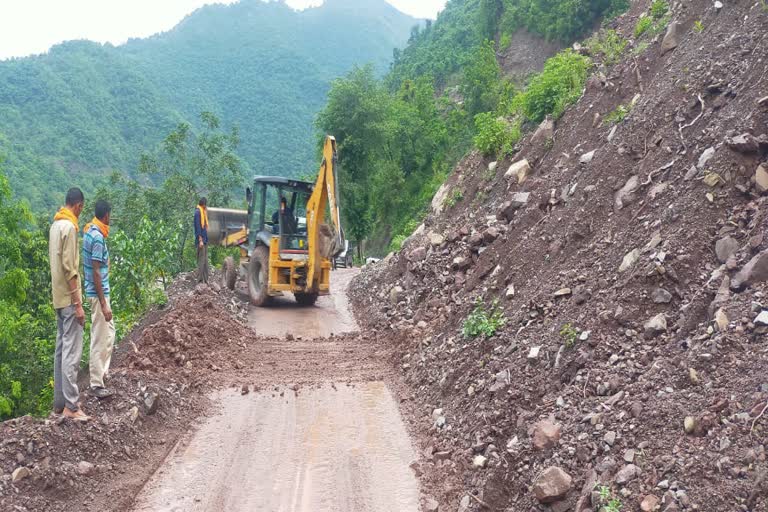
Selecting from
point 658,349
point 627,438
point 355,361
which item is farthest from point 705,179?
point 355,361

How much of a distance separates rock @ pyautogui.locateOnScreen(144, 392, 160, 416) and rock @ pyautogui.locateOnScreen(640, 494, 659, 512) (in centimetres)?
481

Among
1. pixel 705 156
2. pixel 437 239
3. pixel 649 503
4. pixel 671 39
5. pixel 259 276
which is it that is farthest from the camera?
pixel 259 276

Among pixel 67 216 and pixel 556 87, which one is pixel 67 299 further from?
pixel 556 87

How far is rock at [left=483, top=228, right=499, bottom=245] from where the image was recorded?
1060 cm

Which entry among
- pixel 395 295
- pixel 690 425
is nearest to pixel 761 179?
pixel 690 425

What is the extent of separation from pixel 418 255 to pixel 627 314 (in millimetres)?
7735

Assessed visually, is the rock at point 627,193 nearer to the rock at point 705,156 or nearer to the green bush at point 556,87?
the rock at point 705,156

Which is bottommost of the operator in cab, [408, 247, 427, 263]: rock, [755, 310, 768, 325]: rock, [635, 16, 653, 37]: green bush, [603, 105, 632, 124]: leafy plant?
[408, 247, 427, 263]: rock

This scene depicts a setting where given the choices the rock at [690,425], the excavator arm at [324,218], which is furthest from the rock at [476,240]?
the rock at [690,425]

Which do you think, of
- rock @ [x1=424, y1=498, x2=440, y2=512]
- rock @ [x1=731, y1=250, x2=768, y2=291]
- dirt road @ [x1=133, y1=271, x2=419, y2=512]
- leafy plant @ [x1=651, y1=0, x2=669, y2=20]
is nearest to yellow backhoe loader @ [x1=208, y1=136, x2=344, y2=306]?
dirt road @ [x1=133, y1=271, x2=419, y2=512]

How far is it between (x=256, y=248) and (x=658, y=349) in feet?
35.0

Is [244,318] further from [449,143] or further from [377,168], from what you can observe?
[449,143]

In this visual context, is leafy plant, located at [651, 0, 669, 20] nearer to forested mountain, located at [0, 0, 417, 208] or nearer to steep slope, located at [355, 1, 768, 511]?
steep slope, located at [355, 1, 768, 511]

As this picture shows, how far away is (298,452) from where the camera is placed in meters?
6.54
